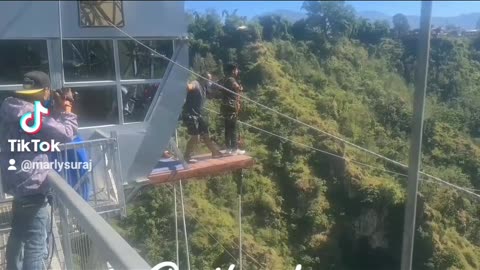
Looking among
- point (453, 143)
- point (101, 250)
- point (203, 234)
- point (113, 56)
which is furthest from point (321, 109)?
point (101, 250)

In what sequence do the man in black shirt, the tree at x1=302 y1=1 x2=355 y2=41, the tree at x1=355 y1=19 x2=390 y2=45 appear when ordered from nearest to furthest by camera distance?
the tree at x1=302 y1=1 x2=355 y2=41 → the tree at x1=355 y1=19 x2=390 y2=45 → the man in black shirt

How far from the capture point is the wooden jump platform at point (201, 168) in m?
1.88

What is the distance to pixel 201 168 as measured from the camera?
6.41ft

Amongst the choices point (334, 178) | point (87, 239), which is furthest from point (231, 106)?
point (334, 178)

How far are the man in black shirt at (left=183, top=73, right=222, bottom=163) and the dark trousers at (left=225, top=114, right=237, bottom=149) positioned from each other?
0.09 m

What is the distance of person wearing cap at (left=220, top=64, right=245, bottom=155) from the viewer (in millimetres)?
1789

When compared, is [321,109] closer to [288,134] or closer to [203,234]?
[288,134]

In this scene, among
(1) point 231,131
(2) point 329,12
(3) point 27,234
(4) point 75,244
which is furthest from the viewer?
(1) point 231,131

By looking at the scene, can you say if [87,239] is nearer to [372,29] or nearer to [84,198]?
[84,198]

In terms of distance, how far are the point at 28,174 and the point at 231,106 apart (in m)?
1.30

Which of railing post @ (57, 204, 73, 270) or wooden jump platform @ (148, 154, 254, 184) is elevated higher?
railing post @ (57, 204, 73, 270)

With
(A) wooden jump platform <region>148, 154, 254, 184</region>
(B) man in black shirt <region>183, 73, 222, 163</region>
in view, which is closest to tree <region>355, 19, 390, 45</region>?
(B) man in black shirt <region>183, 73, 222, 163</region>

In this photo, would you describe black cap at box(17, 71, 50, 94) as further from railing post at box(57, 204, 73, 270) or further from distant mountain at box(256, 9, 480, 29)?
distant mountain at box(256, 9, 480, 29)

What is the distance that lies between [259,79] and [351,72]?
2465 mm
